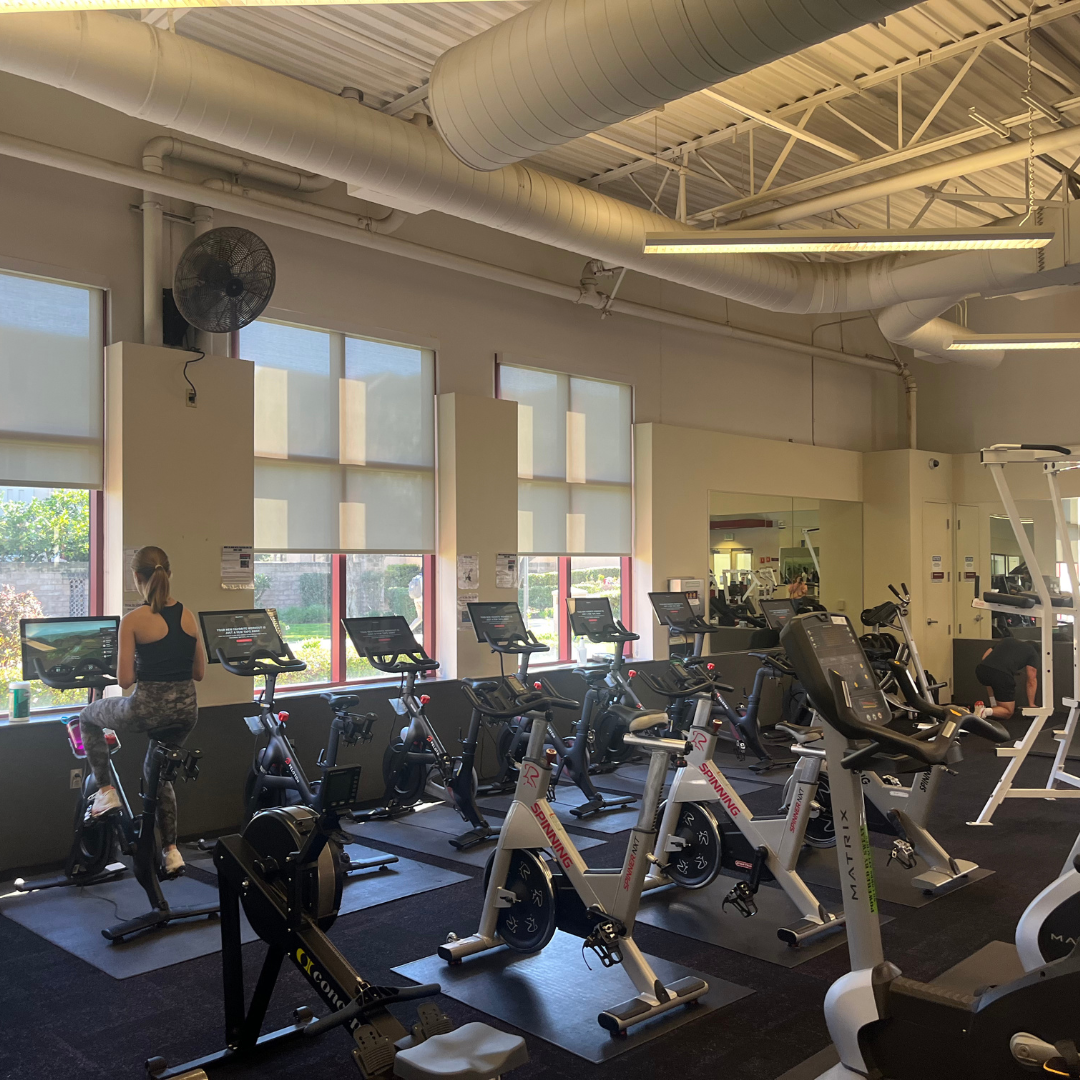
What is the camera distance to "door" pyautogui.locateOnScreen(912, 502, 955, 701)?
11250 millimetres

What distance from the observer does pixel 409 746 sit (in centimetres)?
617

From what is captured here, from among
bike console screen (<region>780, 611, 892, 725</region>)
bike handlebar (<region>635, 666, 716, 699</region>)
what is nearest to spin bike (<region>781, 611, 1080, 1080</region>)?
bike console screen (<region>780, 611, 892, 725</region>)

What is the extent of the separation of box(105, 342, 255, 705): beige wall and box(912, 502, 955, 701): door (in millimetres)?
7929

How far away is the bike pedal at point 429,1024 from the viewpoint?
270cm

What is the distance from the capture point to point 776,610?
874 centimetres

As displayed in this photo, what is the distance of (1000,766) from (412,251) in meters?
6.17

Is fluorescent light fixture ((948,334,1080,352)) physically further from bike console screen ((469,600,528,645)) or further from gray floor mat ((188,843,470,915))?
gray floor mat ((188,843,470,915))

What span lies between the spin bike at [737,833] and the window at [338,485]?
331cm

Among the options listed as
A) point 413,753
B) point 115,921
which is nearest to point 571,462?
point 413,753

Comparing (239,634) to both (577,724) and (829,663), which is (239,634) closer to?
(577,724)

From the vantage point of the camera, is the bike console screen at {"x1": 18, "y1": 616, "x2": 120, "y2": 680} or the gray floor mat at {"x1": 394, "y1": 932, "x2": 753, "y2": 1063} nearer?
the gray floor mat at {"x1": 394, "y1": 932, "x2": 753, "y2": 1063}

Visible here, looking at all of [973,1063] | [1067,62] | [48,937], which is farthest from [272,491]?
[1067,62]

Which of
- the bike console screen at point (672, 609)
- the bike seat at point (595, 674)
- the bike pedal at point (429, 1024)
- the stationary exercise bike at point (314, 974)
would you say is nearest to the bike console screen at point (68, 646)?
the stationary exercise bike at point (314, 974)

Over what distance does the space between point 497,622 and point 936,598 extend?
21.7ft
